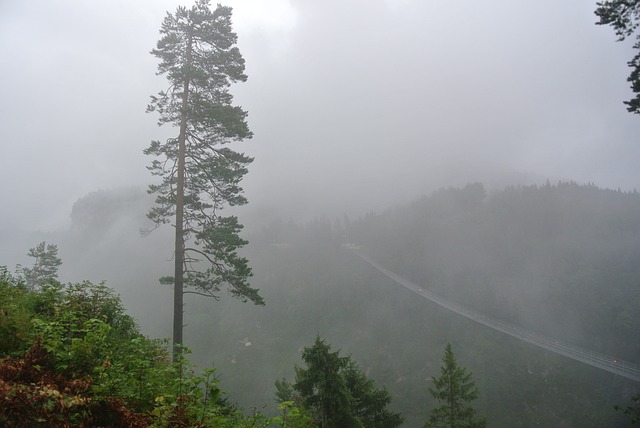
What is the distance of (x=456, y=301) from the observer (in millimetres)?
86625

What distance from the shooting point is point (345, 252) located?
13838cm

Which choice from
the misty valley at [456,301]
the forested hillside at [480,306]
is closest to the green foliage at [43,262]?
the misty valley at [456,301]

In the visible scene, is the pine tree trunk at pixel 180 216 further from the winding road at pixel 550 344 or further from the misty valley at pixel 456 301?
the winding road at pixel 550 344

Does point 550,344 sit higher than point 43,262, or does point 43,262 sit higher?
point 43,262

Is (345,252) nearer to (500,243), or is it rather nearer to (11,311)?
(500,243)

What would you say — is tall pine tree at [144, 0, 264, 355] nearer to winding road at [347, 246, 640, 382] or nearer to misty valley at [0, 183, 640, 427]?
misty valley at [0, 183, 640, 427]

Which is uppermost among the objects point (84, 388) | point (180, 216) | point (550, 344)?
point (180, 216)

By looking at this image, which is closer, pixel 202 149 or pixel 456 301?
pixel 202 149

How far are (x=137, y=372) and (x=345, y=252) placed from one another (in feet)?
440

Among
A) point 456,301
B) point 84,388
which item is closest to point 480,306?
point 456,301

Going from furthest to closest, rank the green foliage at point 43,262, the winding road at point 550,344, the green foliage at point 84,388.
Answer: the winding road at point 550,344 → the green foliage at point 43,262 → the green foliage at point 84,388

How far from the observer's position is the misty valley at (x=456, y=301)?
56.5 meters

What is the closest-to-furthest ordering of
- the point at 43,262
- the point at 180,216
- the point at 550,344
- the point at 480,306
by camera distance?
the point at 180,216
the point at 43,262
the point at 550,344
the point at 480,306

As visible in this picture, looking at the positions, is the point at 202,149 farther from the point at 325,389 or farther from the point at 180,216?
the point at 325,389
